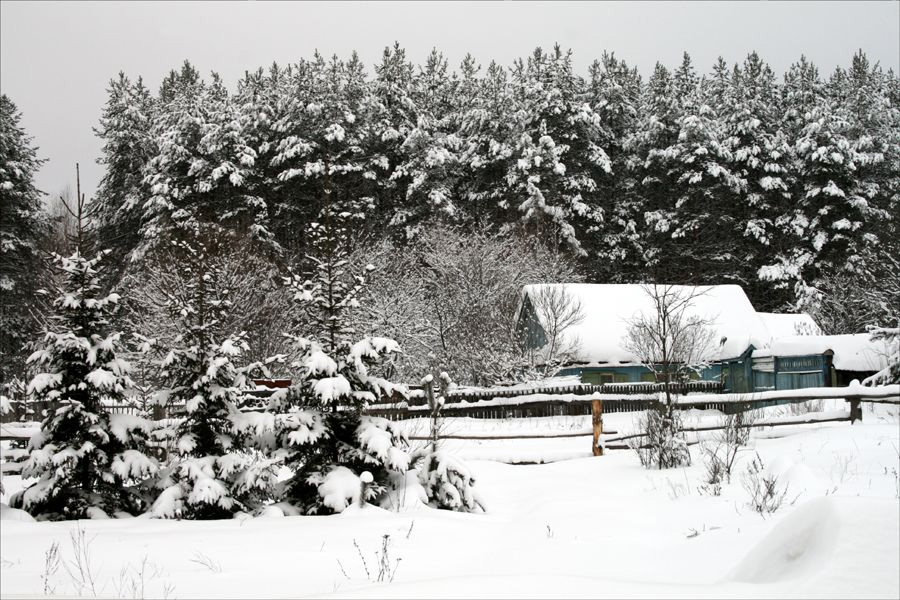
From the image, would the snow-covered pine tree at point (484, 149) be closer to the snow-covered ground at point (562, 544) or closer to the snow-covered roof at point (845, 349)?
the snow-covered roof at point (845, 349)

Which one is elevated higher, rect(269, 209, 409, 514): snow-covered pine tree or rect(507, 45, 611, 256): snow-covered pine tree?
rect(507, 45, 611, 256): snow-covered pine tree

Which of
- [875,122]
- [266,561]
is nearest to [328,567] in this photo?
[266,561]

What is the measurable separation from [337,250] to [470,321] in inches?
791

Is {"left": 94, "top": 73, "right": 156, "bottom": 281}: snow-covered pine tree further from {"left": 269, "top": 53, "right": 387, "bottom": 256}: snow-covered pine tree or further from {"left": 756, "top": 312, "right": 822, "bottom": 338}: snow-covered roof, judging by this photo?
{"left": 756, "top": 312, "right": 822, "bottom": 338}: snow-covered roof

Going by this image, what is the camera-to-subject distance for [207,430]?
10617mm

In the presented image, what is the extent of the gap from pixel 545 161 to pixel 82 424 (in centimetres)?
3753

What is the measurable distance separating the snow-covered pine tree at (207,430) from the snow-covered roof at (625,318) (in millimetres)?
19923

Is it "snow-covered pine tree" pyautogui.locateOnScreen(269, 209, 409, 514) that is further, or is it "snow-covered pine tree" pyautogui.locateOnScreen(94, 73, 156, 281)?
"snow-covered pine tree" pyautogui.locateOnScreen(94, 73, 156, 281)

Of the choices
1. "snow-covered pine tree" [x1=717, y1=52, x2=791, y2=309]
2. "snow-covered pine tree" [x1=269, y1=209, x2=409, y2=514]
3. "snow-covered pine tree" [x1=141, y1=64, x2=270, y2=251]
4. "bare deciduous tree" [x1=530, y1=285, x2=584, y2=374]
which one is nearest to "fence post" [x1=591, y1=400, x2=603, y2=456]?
"snow-covered pine tree" [x1=269, y1=209, x2=409, y2=514]

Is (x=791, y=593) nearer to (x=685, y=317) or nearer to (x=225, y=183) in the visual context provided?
(x=685, y=317)

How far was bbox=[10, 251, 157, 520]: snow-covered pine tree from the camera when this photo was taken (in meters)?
9.72

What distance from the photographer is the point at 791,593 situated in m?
4.45

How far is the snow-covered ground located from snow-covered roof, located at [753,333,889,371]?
44.8ft

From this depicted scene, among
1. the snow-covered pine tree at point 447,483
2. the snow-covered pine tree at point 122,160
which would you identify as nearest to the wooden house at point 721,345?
the snow-covered pine tree at point 447,483
